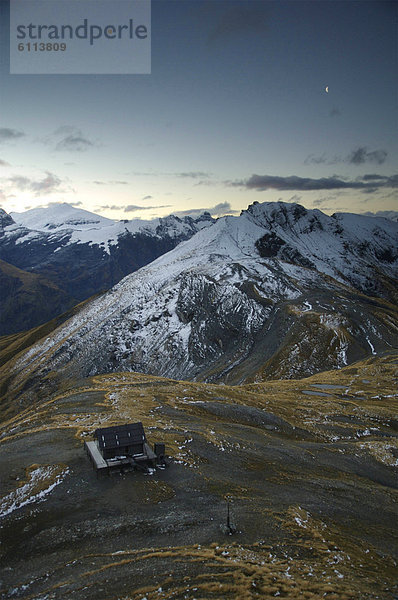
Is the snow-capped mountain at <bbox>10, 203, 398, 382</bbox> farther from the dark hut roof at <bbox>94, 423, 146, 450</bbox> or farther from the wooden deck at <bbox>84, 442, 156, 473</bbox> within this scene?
the dark hut roof at <bbox>94, 423, 146, 450</bbox>

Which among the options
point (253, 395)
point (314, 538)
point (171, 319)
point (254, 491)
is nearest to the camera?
point (314, 538)

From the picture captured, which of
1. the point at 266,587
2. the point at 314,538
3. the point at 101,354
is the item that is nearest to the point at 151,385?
the point at 314,538

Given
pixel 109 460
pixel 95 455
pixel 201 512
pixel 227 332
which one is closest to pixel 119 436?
pixel 109 460

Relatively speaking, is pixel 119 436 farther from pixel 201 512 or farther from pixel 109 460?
pixel 201 512

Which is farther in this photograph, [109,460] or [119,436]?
[119,436]

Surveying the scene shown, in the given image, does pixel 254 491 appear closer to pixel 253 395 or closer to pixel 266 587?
pixel 266 587

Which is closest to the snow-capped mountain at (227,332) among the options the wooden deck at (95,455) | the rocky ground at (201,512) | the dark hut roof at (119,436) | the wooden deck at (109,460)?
the rocky ground at (201,512)
